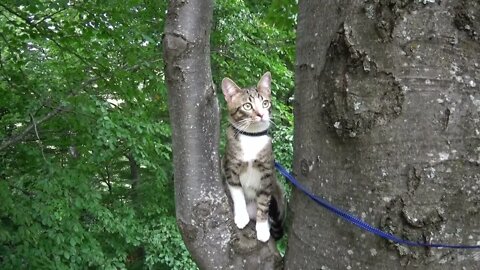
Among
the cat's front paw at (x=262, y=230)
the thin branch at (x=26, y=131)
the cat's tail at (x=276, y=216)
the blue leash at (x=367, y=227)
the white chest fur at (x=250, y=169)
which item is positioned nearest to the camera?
the blue leash at (x=367, y=227)

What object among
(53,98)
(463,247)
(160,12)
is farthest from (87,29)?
(463,247)

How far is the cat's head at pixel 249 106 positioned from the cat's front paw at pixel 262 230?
21.6 inches

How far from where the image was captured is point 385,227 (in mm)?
1174

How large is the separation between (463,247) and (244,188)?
1.08 metres

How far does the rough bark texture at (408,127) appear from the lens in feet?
3.77

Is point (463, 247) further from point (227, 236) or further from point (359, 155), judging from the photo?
point (227, 236)

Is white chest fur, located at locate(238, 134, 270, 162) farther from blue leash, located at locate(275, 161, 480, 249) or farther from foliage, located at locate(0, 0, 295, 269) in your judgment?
foliage, located at locate(0, 0, 295, 269)

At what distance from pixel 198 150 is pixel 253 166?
2.10 feet

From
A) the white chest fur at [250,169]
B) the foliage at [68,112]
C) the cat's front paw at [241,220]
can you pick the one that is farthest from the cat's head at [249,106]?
the foliage at [68,112]

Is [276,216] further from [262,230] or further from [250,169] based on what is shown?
[262,230]

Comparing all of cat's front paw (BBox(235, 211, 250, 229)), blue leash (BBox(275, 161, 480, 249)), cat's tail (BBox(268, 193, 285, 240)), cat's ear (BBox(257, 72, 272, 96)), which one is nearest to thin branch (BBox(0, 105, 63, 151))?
cat's ear (BBox(257, 72, 272, 96))

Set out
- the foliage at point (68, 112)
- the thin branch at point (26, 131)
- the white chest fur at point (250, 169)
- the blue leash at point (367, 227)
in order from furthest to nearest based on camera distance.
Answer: the thin branch at point (26, 131), the foliage at point (68, 112), the white chest fur at point (250, 169), the blue leash at point (367, 227)

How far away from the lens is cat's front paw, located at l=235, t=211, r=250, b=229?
160cm

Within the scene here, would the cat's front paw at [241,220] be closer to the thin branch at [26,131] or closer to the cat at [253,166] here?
the cat at [253,166]
